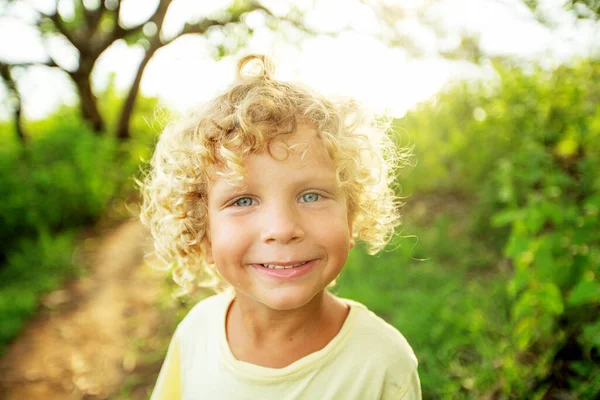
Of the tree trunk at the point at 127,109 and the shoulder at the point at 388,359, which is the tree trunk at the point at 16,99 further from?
the shoulder at the point at 388,359

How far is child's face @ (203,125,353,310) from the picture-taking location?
134 cm

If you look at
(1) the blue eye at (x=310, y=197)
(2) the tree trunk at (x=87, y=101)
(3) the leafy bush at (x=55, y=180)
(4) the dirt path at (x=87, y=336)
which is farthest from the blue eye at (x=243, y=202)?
(2) the tree trunk at (x=87, y=101)

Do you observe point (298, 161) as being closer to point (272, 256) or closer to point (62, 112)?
point (272, 256)

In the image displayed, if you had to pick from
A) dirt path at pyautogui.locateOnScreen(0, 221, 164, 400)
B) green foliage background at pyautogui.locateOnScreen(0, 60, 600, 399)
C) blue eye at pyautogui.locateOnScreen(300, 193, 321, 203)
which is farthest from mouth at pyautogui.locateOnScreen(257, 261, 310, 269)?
dirt path at pyautogui.locateOnScreen(0, 221, 164, 400)

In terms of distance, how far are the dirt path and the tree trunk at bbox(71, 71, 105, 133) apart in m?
3.32

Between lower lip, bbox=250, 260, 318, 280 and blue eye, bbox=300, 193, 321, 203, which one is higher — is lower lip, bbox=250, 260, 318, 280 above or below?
below

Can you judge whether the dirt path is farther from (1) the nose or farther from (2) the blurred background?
(1) the nose

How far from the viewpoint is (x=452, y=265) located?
4.04 metres

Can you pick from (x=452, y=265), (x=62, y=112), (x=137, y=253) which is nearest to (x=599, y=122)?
(x=452, y=265)

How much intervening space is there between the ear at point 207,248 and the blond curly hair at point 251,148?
2 cm

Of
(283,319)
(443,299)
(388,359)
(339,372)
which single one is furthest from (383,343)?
(443,299)

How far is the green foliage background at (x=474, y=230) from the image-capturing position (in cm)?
246

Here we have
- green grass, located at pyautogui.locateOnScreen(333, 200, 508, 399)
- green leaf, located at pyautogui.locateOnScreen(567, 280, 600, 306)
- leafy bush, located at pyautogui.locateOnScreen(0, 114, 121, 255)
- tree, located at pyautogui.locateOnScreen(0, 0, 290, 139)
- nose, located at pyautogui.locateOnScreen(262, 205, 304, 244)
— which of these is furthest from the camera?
tree, located at pyautogui.locateOnScreen(0, 0, 290, 139)

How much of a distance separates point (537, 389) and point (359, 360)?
1384mm
